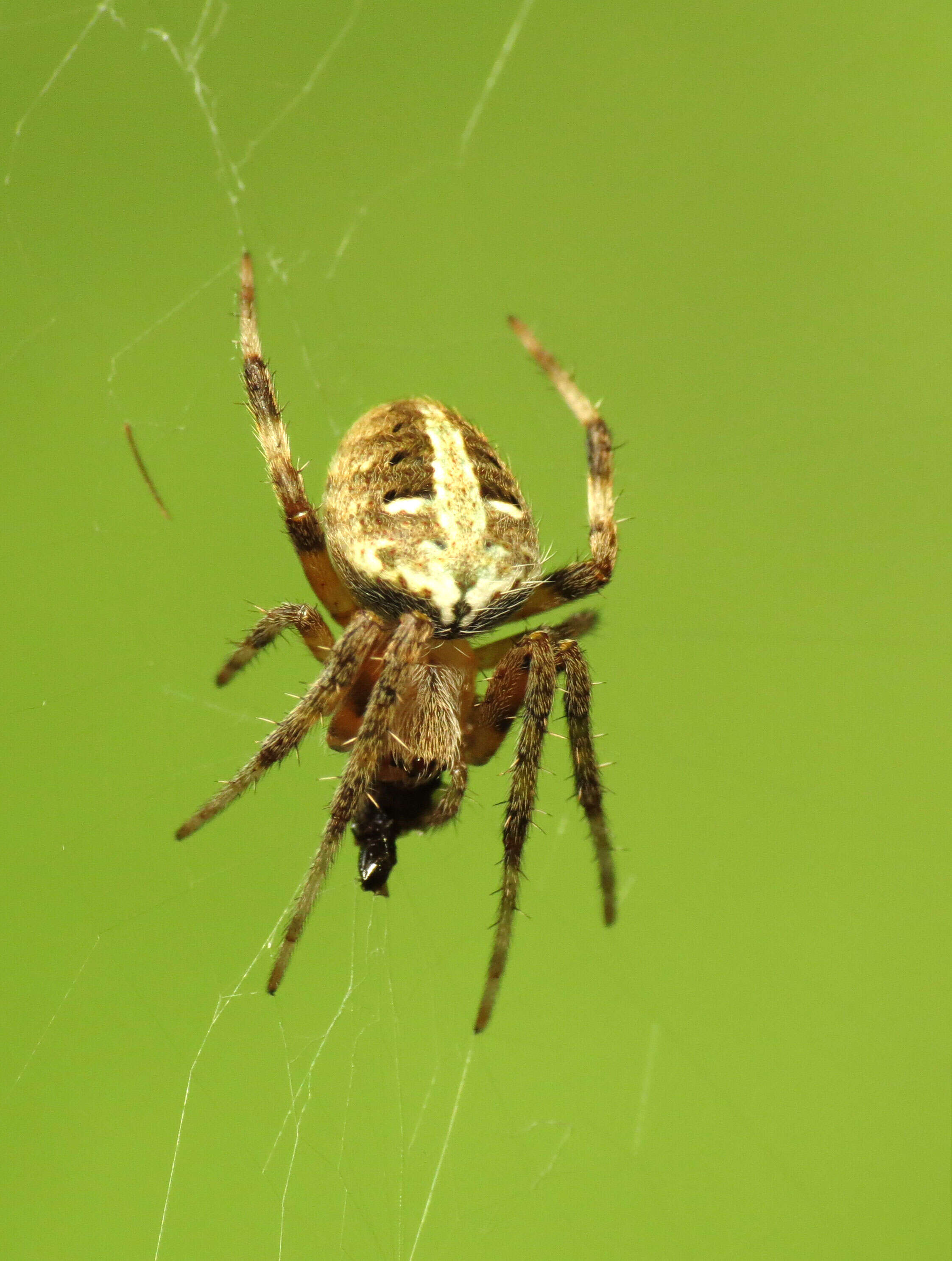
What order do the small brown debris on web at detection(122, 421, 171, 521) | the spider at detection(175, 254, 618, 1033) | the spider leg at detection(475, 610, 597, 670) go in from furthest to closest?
the spider leg at detection(475, 610, 597, 670)
the small brown debris on web at detection(122, 421, 171, 521)
the spider at detection(175, 254, 618, 1033)

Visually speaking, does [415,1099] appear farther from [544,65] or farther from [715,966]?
[544,65]

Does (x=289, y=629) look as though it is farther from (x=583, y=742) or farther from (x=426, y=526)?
(x=583, y=742)

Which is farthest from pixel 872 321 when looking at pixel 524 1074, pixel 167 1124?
pixel 167 1124

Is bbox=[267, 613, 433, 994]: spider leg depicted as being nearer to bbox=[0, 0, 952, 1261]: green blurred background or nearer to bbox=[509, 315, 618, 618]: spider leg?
bbox=[0, 0, 952, 1261]: green blurred background

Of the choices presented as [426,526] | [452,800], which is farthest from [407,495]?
[452,800]

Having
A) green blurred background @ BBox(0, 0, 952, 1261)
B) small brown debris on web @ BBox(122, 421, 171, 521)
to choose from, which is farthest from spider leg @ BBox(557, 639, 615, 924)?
small brown debris on web @ BBox(122, 421, 171, 521)

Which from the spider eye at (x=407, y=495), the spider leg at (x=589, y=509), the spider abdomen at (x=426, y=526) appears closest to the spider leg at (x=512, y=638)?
the spider leg at (x=589, y=509)

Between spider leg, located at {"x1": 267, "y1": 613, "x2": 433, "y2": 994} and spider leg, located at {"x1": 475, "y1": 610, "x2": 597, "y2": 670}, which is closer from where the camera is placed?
spider leg, located at {"x1": 267, "y1": 613, "x2": 433, "y2": 994}
